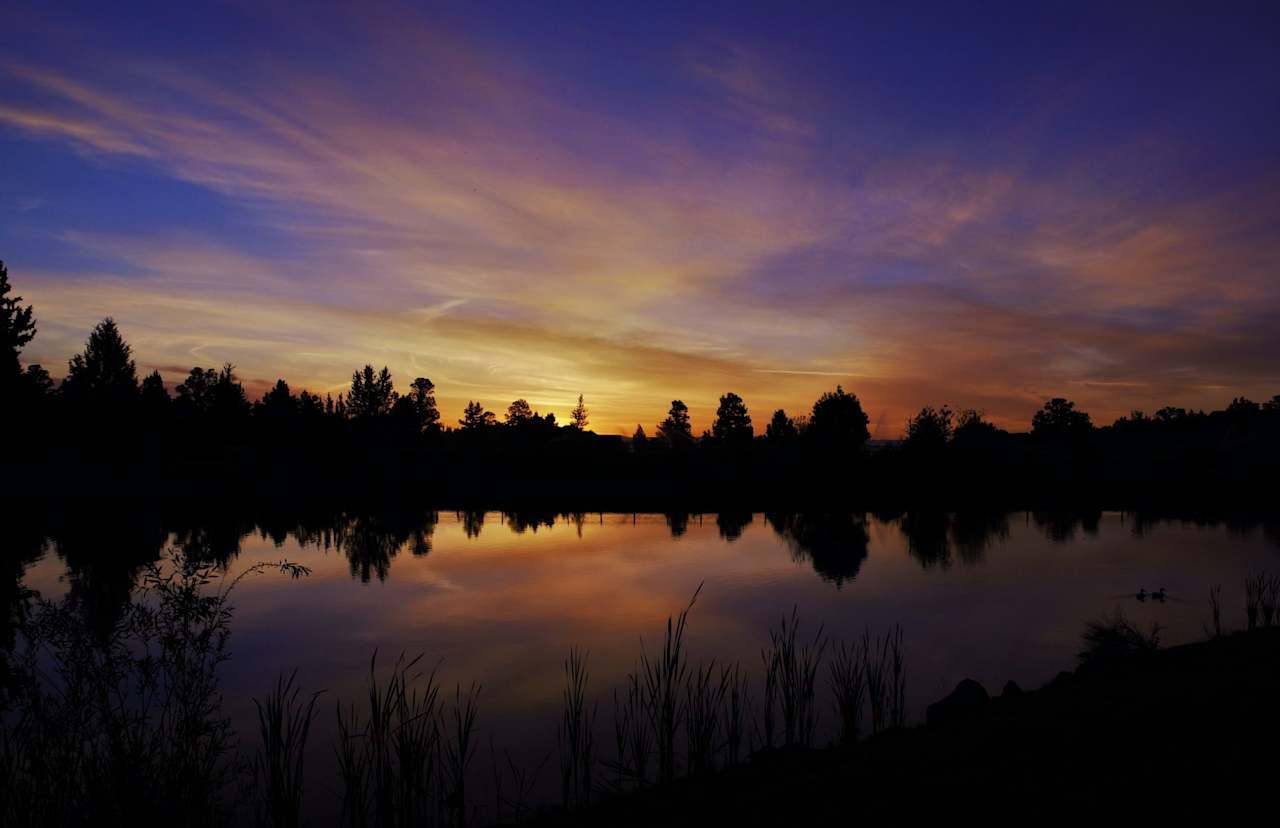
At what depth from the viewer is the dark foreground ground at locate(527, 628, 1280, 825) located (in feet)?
30.8

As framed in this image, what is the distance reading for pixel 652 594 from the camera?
36594 millimetres

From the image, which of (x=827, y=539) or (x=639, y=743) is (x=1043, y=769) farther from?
(x=827, y=539)

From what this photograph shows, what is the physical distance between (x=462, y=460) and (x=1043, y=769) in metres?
107

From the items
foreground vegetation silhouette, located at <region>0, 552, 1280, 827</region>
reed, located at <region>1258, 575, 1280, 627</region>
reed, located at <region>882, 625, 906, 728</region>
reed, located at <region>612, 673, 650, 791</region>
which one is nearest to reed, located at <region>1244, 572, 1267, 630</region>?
reed, located at <region>1258, 575, 1280, 627</region>

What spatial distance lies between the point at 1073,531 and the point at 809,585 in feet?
123

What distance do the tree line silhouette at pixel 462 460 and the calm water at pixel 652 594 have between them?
110 feet

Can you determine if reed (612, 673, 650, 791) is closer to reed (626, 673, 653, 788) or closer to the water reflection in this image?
reed (626, 673, 653, 788)

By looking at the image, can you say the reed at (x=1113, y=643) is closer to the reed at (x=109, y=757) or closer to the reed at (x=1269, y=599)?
the reed at (x=1269, y=599)

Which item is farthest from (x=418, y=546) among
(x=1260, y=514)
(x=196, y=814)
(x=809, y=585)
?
(x=1260, y=514)

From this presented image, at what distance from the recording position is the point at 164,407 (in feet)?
372

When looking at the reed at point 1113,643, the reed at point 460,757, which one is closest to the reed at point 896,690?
the reed at point 1113,643

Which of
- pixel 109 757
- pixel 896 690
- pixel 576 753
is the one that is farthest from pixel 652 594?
pixel 109 757

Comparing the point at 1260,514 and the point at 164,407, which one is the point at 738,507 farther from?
the point at 164,407

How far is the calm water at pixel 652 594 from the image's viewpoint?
23141 mm
